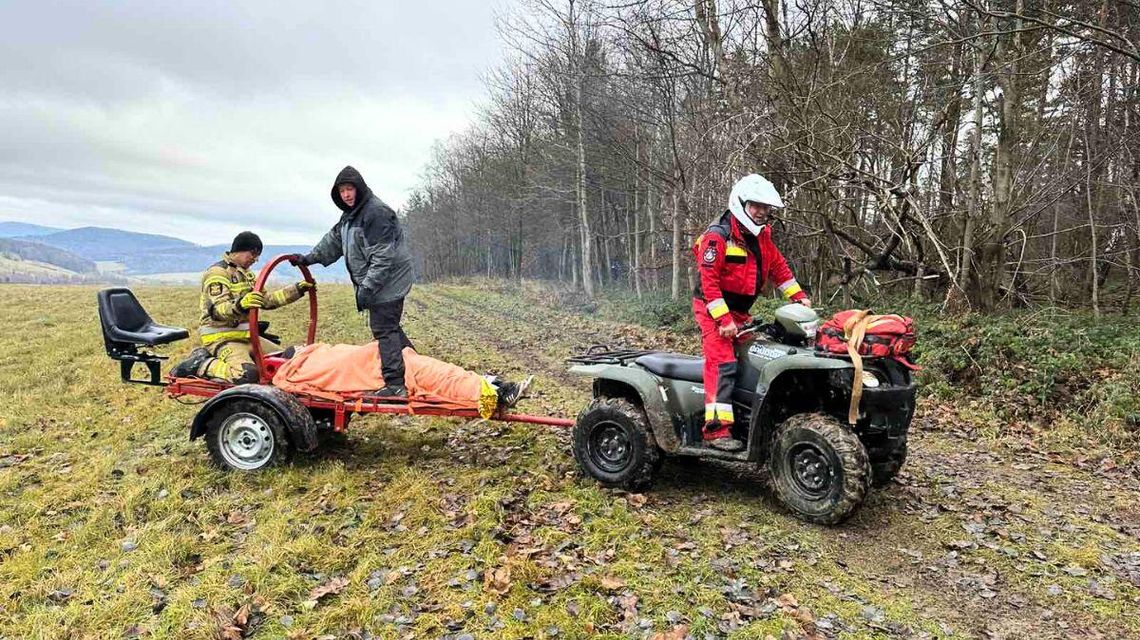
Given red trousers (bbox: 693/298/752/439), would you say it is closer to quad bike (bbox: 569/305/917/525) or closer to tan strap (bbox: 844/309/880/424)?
quad bike (bbox: 569/305/917/525)

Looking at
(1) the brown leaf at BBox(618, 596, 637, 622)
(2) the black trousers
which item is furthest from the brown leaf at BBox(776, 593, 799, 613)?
(2) the black trousers

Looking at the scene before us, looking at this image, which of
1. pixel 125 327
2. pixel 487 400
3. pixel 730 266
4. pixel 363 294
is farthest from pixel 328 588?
pixel 125 327

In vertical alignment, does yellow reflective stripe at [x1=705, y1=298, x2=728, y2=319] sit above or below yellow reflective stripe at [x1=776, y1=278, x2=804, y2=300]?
below

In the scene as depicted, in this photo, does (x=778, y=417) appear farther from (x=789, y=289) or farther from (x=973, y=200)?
(x=973, y=200)

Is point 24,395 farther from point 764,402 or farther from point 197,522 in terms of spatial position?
point 764,402

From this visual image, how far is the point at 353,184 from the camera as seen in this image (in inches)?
227

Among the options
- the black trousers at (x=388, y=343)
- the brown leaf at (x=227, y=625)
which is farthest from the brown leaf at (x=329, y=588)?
the black trousers at (x=388, y=343)

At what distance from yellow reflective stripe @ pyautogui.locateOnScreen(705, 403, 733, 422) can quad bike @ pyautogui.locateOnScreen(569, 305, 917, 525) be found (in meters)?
0.16

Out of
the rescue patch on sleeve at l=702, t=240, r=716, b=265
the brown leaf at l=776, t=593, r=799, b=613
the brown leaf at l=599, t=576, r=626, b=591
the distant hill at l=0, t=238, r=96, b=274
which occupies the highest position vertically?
the distant hill at l=0, t=238, r=96, b=274

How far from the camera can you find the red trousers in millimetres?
4836

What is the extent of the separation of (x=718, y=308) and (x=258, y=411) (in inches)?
159

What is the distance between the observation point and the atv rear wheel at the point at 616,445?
203 inches

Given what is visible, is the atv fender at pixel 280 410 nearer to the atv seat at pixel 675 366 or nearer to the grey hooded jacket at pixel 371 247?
the grey hooded jacket at pixel 371 247

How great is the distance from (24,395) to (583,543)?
954 centimetres
